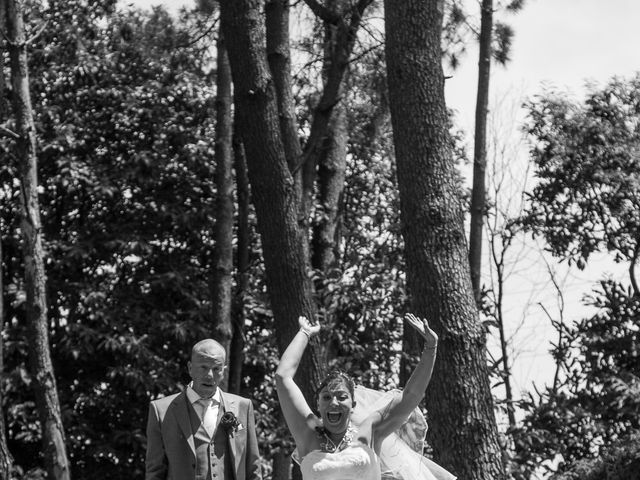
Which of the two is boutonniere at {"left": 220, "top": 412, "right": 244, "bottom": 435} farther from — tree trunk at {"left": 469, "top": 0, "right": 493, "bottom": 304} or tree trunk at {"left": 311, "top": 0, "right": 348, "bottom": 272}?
tree trunk at {"left": 311, "top": 0, "right": 348, "bottom": 272}

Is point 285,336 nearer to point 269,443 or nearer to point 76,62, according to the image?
point 269,443

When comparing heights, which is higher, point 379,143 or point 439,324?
point 379,143

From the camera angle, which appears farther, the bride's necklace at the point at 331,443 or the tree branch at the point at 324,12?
the tree branch at the point at 324,12

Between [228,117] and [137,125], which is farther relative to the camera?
[137,125]

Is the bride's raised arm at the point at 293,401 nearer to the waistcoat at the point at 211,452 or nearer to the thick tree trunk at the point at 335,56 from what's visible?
the waistcoat at the point at 211,452

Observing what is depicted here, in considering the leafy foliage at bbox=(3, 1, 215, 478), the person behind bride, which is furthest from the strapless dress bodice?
the leafy foliage at bbox=(3, 1, 215, 478)

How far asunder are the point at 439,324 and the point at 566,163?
583cm

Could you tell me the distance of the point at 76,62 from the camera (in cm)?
1631

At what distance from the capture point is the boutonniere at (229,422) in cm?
619

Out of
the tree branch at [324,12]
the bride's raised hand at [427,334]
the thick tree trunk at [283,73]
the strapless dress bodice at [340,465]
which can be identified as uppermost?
the tree branch at [324,12]

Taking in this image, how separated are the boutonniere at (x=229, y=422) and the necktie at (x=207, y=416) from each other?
0.24 ft

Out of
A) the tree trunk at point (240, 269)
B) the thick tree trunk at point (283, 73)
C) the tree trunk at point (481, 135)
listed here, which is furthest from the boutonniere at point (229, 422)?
the tree trunk at point (240, 269)

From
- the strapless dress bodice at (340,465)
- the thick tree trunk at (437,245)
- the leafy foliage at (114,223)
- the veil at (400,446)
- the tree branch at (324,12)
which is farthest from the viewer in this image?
the leafy foliage at (114,223)

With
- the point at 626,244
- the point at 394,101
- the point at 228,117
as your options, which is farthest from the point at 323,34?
the point at 394,101
